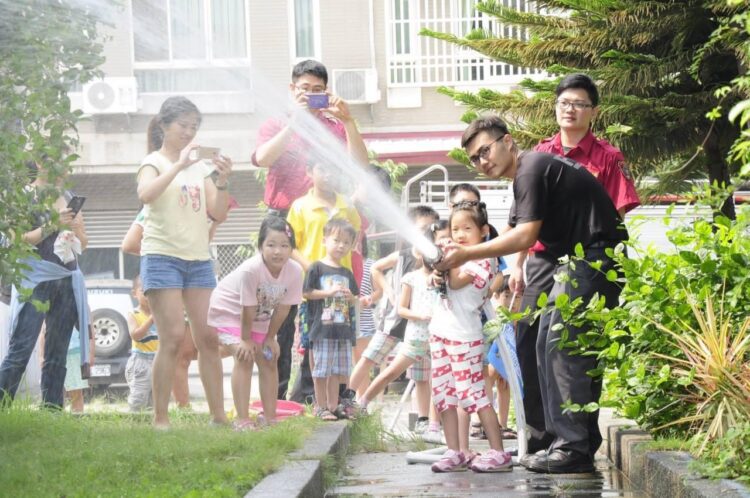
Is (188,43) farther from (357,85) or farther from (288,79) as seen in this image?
(357,85)

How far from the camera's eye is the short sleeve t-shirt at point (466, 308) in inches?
275

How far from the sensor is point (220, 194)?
318 inches

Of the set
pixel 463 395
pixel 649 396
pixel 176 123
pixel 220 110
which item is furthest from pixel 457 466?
pixel 220 110

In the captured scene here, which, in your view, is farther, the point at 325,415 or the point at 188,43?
the point at 188,43

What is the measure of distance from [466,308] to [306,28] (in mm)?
16941

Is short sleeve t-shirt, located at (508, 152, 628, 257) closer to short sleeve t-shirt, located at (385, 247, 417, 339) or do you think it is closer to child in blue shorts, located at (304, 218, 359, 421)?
child in blue shorts, located at (304, 218, 359, 421)

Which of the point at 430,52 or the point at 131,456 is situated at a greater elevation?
the point at 430,52

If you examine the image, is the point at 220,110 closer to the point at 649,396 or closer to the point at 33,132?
the point at 33,132

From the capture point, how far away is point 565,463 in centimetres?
641

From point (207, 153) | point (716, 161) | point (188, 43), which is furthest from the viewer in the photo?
point (188, 43)

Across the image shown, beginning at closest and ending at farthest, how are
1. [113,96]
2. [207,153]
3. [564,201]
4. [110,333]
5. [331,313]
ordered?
[564,201] → [207,153] → [331,313] → [110,333] → [113,96]

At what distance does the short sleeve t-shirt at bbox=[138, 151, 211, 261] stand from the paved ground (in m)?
1.65

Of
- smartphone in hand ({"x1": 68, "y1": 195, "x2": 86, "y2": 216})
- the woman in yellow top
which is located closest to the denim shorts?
the woman in yellow top

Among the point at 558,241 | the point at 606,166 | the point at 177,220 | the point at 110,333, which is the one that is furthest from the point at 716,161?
the point at 110,333
